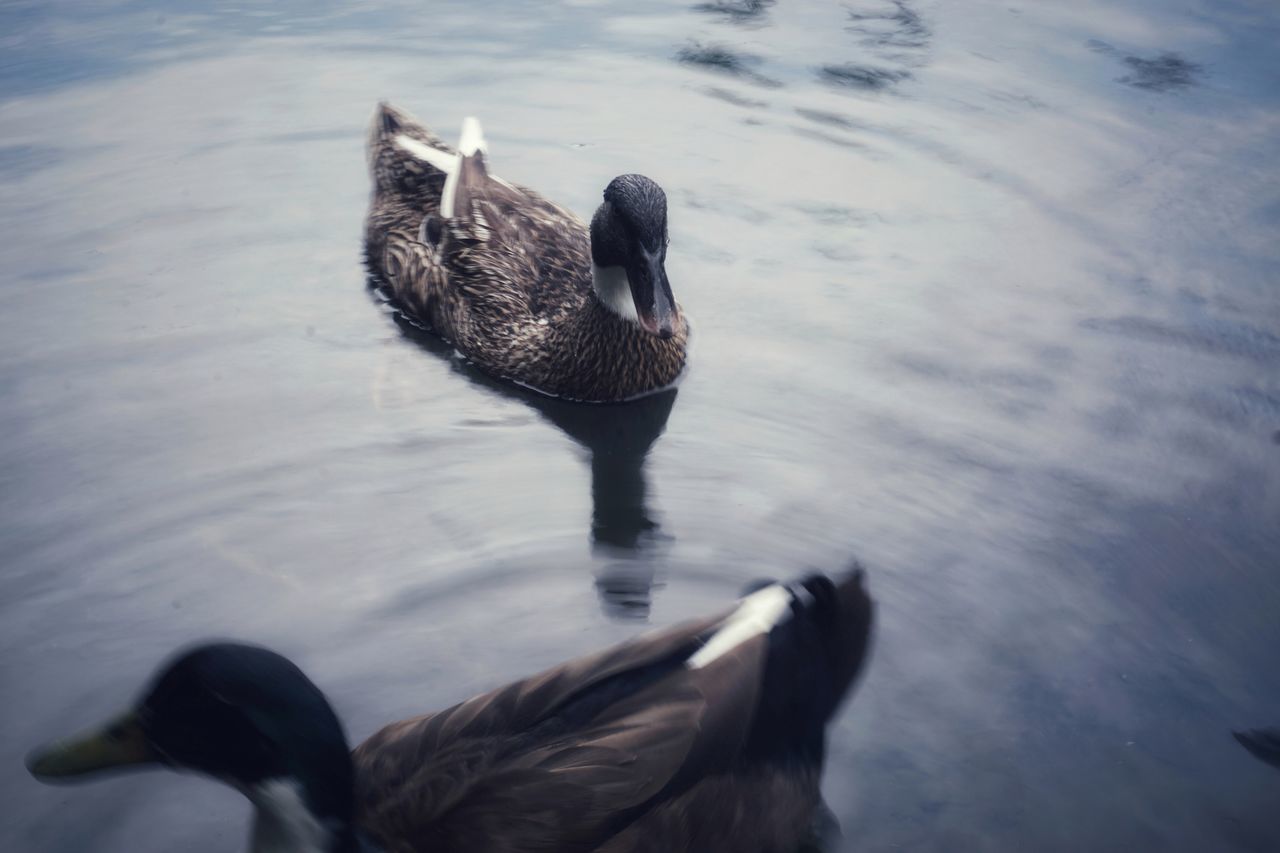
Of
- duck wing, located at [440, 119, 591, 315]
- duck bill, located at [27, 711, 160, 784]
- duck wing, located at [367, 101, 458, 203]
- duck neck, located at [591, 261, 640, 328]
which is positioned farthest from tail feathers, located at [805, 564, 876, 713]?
duck wing, located at [367, 101, 458, 203]

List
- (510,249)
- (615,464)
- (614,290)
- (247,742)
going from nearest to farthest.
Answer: (247,742) → (615,464) → (614,290) → (510,249)

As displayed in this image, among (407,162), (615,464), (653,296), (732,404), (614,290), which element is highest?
(407,162)

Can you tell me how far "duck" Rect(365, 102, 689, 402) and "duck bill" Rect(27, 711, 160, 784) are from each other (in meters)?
Answer: 2.64

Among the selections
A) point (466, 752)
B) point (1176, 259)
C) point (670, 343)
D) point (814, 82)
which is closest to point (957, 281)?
point (1176, 259)

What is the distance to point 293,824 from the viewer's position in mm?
3096

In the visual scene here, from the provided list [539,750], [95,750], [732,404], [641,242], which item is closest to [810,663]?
[539,750]

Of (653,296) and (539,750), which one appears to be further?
(653,296)

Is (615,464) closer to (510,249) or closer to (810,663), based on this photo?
(510,249)

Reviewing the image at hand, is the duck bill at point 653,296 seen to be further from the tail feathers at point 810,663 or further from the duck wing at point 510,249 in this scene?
the tail feathers at point 810,663

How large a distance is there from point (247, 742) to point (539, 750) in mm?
691

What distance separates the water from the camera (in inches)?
147

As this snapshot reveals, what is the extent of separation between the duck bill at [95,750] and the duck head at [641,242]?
2644 mm

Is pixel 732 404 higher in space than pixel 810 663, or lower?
lower

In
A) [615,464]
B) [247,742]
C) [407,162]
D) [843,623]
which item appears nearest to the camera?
[247,742]
